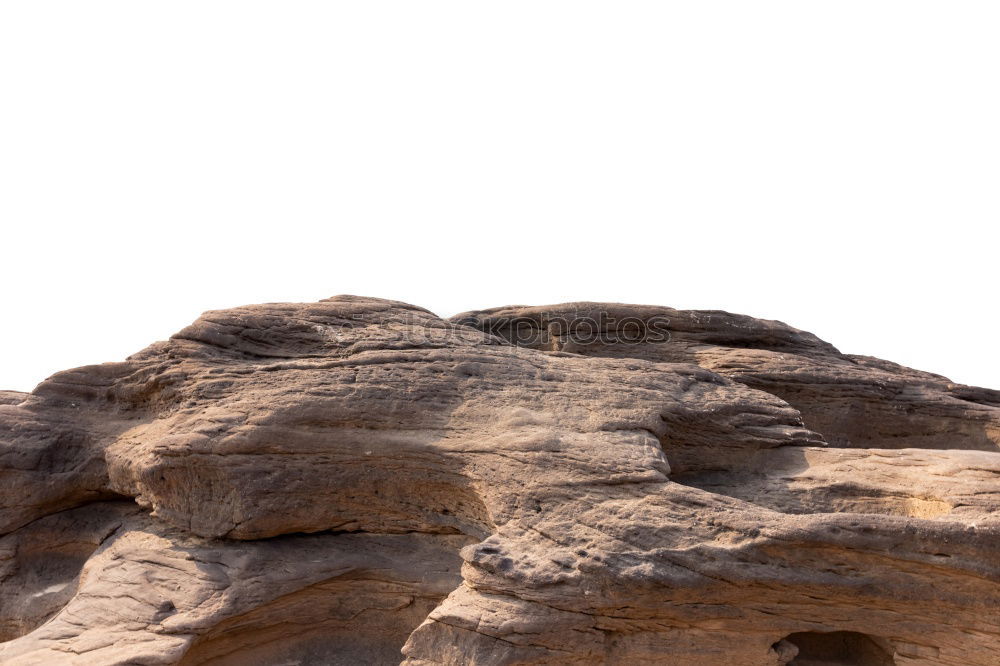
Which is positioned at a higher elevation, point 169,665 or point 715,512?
point 715,512

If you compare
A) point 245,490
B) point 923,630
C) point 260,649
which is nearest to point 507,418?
point 245,490

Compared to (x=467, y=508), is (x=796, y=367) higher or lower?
higher

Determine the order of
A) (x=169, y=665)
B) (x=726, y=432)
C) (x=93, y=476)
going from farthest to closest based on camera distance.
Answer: (x=93, y=476), (x=726, y=432), (x=169, y=665)

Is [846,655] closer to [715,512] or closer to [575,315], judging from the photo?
[715,512]

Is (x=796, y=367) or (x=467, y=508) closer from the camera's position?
(x=467, y=508)

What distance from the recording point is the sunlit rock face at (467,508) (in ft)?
20.8

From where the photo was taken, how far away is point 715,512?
21.8 feet

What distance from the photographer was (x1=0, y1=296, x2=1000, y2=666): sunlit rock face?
20.8 ft

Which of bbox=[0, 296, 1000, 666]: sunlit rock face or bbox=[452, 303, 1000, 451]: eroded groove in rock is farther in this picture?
bbox=[452, 303, 1000, 451]: eroded groove in rock

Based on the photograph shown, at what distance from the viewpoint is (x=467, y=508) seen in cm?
787

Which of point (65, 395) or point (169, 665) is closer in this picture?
point (169, 665)

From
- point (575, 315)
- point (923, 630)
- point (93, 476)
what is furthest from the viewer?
point (575, 315)

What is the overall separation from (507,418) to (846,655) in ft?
13.4

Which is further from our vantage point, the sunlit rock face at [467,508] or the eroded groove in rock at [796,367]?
the eroded groove in rock at [796,367]
